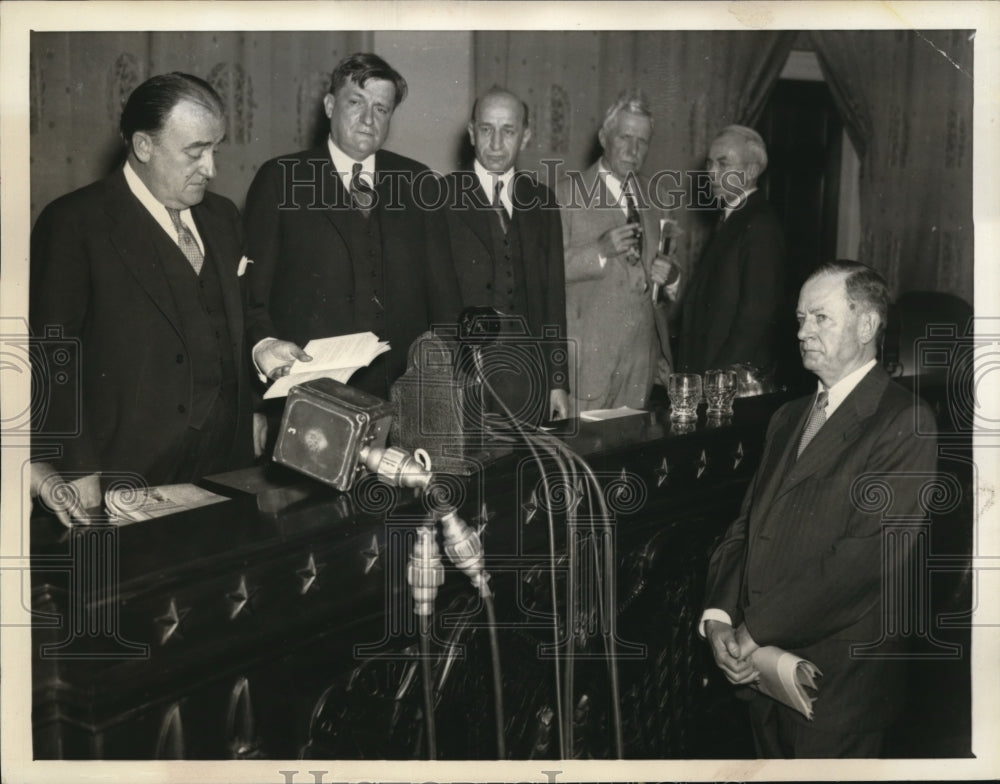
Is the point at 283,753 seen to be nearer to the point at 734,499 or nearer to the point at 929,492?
the point at 734,499

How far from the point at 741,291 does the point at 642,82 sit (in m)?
0.82

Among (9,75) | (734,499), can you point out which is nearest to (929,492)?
(734,499)

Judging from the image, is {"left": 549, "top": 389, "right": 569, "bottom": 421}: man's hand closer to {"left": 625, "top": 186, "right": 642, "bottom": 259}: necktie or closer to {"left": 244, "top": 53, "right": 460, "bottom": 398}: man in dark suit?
{"left": 244, "top": 53, "right": 460, "bottom": 398}: man in dark suit

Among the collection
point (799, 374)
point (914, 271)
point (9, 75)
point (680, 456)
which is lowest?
point (680, 456)

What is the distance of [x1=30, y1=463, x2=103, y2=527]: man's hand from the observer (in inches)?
77.4

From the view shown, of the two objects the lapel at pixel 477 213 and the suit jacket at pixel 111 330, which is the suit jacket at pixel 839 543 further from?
the suit jacket at pixel 111 330

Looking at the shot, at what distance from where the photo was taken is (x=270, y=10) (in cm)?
214

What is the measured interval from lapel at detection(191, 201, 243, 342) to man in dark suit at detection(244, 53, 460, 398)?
0.19ft

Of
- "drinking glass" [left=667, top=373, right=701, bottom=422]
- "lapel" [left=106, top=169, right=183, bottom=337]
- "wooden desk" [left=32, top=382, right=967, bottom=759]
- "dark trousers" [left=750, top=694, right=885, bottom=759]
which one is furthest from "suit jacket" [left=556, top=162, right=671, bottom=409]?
"lapel" [left=106, top=169, right=183, bottom=337]

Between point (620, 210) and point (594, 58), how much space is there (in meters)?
0.54

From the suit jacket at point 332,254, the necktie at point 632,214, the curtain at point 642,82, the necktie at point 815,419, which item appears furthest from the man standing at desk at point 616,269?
the necktie at point 815,419

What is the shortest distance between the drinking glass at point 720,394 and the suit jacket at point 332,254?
→ 80 centimetres

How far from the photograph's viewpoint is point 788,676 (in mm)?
1963

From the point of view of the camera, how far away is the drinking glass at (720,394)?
8.58 ft
